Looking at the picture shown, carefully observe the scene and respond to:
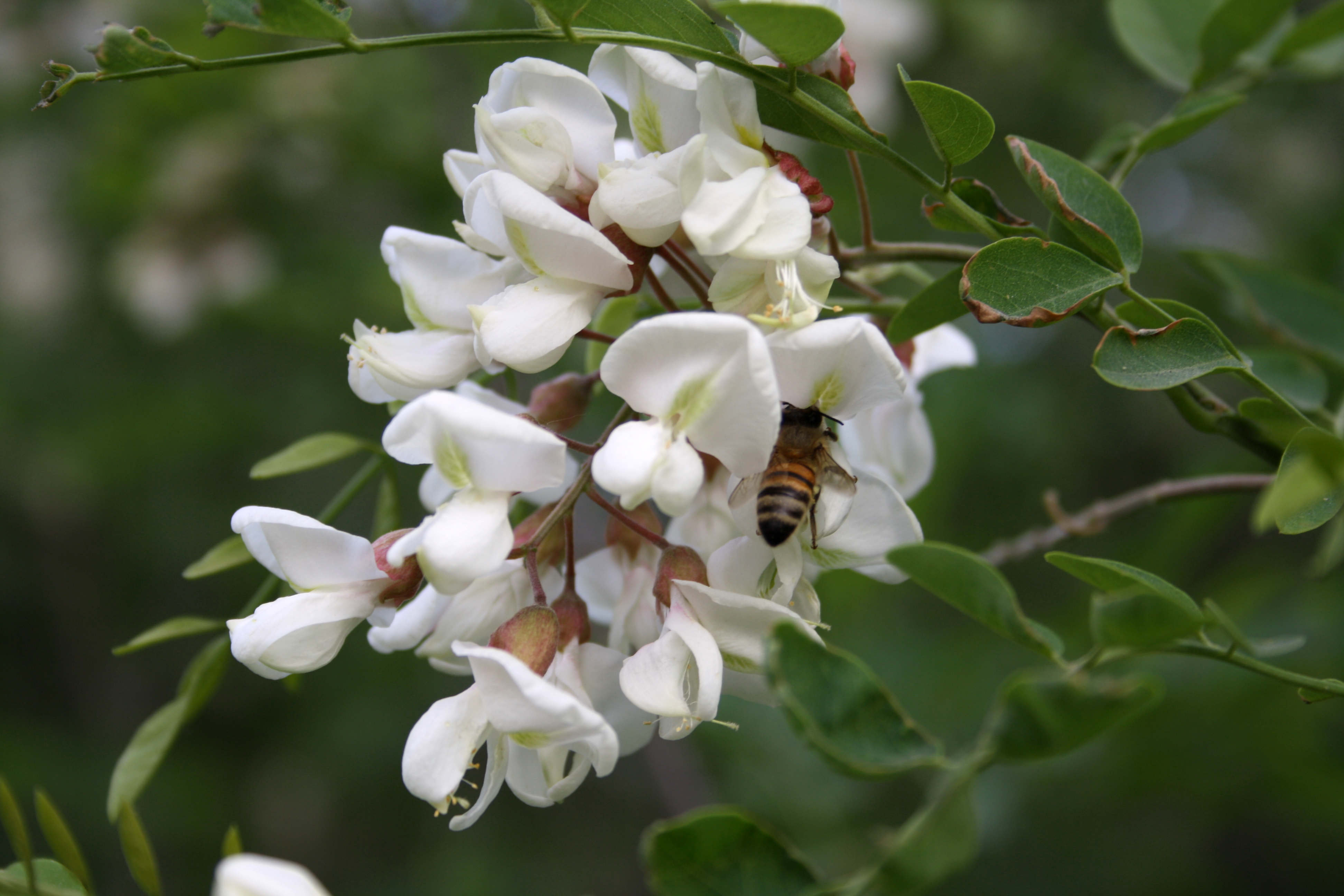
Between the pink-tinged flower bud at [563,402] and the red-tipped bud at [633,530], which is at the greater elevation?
the pink-tinged flower bud at [563,402]

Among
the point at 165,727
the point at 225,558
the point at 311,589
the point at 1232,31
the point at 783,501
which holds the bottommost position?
the point at 165,727

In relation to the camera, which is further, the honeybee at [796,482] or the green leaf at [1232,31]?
the green leaf at [1232,31]

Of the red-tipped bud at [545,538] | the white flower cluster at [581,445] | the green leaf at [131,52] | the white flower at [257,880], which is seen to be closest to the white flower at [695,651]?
the white flower cluster at [581,445]

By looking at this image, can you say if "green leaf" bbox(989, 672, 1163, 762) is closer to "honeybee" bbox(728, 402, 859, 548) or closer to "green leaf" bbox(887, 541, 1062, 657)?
"green leaf" bbox(887, 541, 1062, 657)

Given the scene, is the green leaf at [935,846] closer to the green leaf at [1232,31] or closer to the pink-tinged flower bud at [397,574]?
the pink-tinged flower bud at [397,574]

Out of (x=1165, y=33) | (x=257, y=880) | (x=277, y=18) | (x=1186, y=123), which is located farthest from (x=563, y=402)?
(x=1165, y=33)

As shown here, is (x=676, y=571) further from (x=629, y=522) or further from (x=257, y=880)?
(x=257, y=880)

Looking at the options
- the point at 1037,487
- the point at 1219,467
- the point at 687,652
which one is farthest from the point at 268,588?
the point at 1037,487
